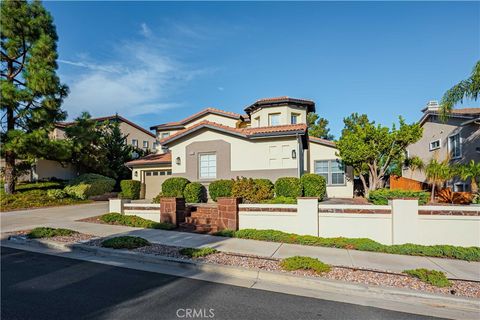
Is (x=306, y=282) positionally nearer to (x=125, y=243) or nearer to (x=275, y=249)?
(x=275, y=249)

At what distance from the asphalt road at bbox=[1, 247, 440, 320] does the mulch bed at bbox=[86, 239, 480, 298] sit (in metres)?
0.95

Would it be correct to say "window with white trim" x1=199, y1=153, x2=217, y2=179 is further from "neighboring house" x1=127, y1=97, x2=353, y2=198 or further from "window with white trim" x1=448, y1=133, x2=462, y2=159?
"window with white trim" x1=448, y1=133, x2=462, y2=159

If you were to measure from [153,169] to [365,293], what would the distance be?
55.5 ft

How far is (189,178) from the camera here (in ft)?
51.8

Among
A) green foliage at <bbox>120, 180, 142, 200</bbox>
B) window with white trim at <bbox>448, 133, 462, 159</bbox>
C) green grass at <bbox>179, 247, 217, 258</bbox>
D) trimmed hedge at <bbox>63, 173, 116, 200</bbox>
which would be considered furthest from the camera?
trimmed hedge at <bbox>63, 173, 116, 200</bbox>

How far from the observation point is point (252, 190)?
44.1 feet

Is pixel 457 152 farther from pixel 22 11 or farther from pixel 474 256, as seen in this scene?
pixel 22 11

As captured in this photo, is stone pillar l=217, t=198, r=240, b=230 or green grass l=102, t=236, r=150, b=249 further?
stone pillar l=217, t=198, r=240, b=230

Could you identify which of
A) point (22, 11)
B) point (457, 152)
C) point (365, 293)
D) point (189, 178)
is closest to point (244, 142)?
point (189, 178)

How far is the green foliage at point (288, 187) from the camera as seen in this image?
1321cm

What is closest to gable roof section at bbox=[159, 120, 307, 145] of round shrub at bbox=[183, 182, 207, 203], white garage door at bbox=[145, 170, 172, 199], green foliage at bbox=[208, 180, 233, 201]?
green foliage at bbox=[208, 180, 233, 201]

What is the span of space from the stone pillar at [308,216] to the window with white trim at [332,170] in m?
10.9

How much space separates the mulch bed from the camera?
16.7 ft

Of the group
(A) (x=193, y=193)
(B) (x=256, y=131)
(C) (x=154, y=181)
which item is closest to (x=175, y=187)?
(A) (x=193, y=193)
